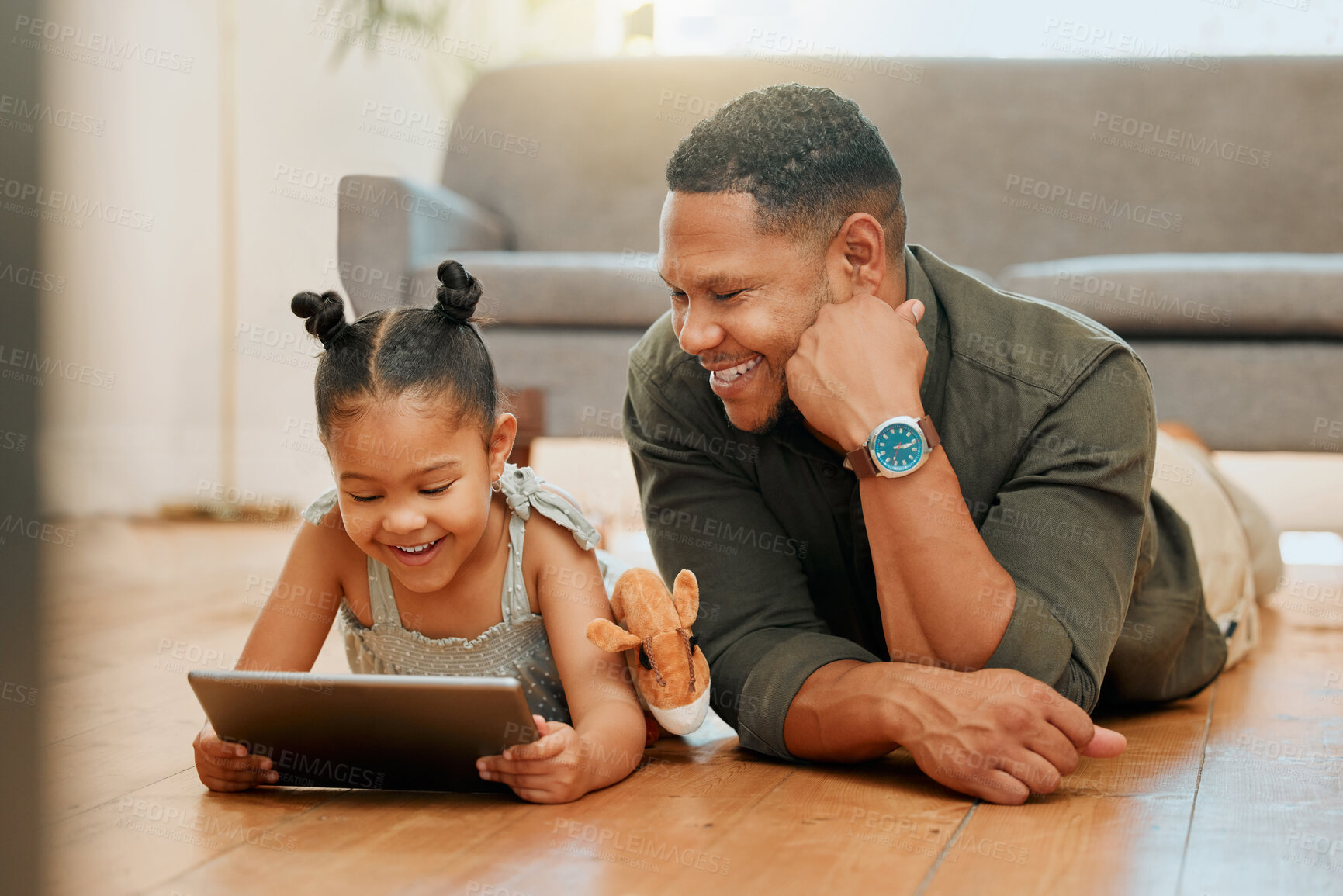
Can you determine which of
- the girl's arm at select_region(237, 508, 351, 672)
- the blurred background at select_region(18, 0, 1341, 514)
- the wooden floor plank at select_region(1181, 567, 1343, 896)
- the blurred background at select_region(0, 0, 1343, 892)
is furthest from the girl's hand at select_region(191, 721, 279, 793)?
the blurred background at select_region(18, 0, 1341, 514)

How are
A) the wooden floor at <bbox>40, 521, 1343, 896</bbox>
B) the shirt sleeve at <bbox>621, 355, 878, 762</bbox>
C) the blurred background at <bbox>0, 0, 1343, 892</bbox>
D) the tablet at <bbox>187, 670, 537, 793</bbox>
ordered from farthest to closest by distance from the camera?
the blurred background at <bbox>0, 0, 1343, 892</bbox> < the shirt sleeve at <bbox>621, 355, 878, 762</bbox> < the tablet at <bbox>187, 670, 537, 793</bbox> < the wooden floor at <bbox>40, 521, 1343, 896</bbox>

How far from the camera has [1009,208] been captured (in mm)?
2967

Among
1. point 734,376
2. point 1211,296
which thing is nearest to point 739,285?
point 734,376

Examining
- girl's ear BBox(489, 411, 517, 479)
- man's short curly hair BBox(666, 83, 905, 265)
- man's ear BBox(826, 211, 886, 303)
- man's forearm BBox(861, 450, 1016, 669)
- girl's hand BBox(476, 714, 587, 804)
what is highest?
man's short curly hair BBox(666, 83, 905, 265)

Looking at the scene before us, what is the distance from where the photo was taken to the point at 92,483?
119 inches

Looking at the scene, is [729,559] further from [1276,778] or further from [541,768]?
[1276,778]

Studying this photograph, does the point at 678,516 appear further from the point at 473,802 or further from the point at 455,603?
the point at 473,802

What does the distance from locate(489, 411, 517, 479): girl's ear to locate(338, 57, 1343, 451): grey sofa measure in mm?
1146

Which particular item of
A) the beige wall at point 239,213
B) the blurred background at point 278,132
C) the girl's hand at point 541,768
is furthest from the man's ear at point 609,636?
the beige wall at point 239,213

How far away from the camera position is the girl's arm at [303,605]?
1260mm

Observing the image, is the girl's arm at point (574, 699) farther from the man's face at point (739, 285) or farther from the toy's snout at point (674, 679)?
the man's face at point (739, 285)

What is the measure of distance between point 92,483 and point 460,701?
2.39 m

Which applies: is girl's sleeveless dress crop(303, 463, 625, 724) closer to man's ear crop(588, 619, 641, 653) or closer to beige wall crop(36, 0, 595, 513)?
man's ear crop(588, 619, 641, 653)

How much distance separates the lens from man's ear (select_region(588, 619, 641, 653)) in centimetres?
117
